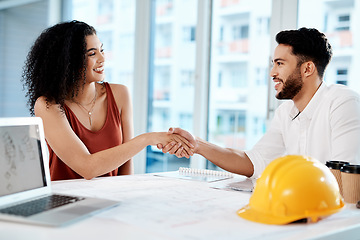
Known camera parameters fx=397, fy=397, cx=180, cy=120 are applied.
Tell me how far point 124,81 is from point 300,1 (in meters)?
1.96

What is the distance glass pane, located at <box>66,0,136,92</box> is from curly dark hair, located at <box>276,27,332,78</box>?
87.2 inches

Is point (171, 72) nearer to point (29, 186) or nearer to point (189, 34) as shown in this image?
point (189, 34)

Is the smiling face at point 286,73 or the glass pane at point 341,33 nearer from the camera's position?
the smiling face at point 286,73

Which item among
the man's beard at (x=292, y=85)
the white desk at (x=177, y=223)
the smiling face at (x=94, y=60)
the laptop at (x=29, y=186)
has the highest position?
the smiling face at (x=94, y=60)

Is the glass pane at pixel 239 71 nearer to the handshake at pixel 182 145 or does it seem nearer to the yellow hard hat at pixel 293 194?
the handshake at pixel 182 145

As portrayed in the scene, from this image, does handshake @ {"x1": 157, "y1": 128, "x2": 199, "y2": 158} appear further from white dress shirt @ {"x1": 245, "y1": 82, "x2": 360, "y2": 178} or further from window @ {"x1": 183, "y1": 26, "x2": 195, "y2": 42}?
window @ {"x1": 183, "y1": 26, "x2": 195, "y2": 42}

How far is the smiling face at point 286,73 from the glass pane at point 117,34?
214 cm

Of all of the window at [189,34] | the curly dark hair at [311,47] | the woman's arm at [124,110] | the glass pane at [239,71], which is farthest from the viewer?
the window at [189,34]

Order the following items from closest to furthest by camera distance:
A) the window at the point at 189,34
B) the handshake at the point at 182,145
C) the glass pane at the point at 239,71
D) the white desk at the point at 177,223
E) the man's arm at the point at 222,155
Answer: the white desk at the point at 177,223, the man's arm at the point at 222,155, the handshake at the point at 182,145, the glass pane at the point at 239,71, the window at the point at 189,34

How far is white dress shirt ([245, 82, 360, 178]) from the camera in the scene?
1.63 m

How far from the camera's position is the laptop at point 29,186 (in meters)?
0.97

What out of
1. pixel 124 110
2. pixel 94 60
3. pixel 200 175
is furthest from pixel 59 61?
pixel 200 175

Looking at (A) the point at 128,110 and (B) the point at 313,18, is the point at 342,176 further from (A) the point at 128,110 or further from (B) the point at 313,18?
(B) the point at 313,18

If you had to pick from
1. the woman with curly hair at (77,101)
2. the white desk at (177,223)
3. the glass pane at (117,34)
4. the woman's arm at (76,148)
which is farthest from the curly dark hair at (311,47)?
the glass pane at (117,34)
